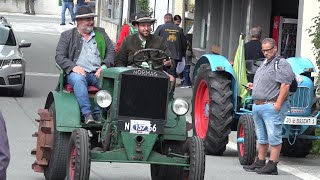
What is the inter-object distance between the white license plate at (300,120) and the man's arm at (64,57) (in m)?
3.55

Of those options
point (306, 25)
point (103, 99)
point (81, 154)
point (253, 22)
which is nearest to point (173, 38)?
point (253, 22)

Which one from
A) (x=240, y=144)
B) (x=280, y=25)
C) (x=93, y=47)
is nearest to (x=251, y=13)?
(x=280, y=25)

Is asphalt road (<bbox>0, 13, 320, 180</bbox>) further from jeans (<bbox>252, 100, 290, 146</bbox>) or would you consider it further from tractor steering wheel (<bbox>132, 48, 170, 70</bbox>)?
tractor steering wheel (<bbox>132, 48, 170, 70</bbox>)

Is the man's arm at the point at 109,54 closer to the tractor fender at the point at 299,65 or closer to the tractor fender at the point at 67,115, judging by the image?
the tractor fender at the point at 67,115

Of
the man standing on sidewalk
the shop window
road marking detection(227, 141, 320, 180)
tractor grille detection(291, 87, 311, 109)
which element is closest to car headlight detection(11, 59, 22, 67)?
road marking detection(227, 141, 320, 180)

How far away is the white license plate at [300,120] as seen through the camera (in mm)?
13445

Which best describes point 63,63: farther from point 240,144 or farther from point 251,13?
point 251,13

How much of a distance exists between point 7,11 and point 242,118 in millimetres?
48503

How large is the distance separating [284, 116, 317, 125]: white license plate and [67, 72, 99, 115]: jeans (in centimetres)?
342

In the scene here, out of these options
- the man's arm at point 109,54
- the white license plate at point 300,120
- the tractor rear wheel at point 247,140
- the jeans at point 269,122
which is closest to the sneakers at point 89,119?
the man's arm at point 109,54

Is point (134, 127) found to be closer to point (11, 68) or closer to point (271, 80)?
point (271, 80)

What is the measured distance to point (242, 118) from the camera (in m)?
13.7

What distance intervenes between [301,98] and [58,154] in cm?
435

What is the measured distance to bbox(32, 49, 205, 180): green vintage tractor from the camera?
10047 mm
